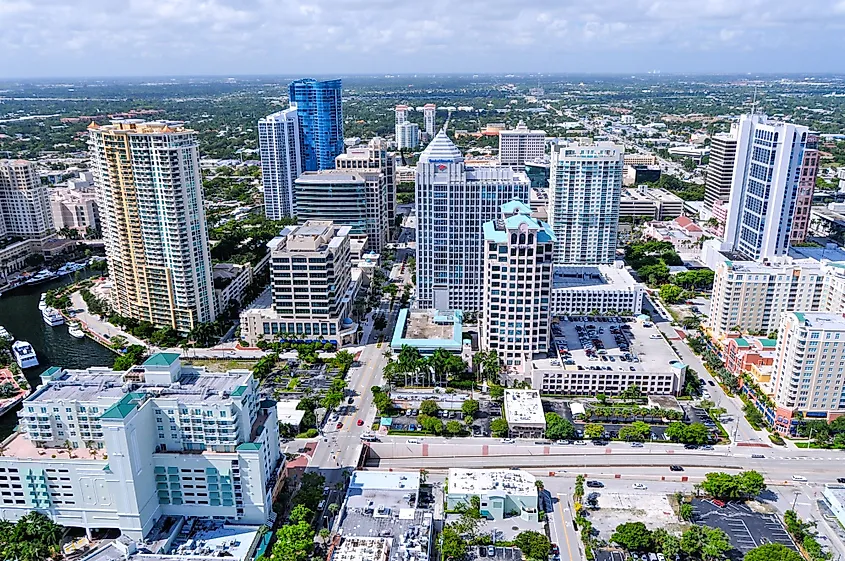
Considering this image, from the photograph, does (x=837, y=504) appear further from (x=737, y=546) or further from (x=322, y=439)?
(x=322, y=439)

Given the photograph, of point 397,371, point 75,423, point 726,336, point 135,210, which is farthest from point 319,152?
point 75,423

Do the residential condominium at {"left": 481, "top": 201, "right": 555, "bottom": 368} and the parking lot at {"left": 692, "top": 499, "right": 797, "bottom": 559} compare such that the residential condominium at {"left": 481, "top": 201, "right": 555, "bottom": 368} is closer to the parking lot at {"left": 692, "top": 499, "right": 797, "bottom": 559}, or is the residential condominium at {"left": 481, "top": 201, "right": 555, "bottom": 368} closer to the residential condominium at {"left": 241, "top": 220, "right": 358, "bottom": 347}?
the residential condominium at {"left": 241, "top": 220, "right": 358, "bottom": 347}

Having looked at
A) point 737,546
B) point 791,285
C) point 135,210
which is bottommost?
point 737,546

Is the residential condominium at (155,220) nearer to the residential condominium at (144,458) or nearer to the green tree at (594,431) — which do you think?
the residential condominium at (144,458)

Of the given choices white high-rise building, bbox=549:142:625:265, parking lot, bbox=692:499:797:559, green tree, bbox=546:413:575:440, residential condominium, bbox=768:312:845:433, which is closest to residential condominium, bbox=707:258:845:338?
residential condominium, bbox=768:312:845:433

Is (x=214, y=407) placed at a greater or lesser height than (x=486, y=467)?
greater

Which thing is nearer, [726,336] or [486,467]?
[486,467]

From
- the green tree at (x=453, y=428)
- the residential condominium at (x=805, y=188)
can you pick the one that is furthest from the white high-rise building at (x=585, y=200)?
the green tree at (x=453, y=428)
